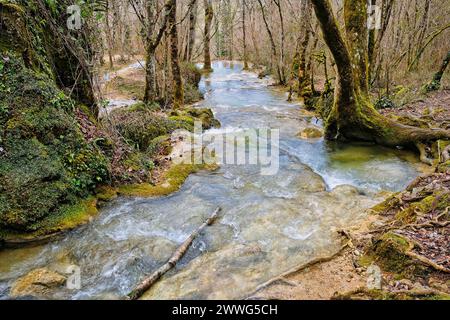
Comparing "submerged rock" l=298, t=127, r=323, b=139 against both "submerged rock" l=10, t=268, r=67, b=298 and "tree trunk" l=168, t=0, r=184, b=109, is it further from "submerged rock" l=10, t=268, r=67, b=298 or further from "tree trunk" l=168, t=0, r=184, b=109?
"submerged rock" l=10, t=268, r=67, b=298

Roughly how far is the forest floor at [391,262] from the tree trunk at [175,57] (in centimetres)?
A: 951

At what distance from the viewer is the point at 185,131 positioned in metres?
10.8

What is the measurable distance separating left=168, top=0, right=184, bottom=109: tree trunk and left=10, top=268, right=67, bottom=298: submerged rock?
31.5ft

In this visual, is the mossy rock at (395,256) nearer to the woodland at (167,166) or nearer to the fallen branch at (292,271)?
the woodland at (167,166)

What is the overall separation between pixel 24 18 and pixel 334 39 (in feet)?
23.2

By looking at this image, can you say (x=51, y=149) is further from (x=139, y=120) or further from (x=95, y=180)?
(x=139, y=120)

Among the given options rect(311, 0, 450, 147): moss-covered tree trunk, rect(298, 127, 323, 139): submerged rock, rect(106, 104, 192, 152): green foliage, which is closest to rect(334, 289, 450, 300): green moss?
rect(311, 0, 450, 147): moss-covered tree trunk

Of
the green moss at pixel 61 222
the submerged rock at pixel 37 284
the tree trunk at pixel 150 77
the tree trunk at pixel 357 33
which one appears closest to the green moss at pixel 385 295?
the submerged rock at pixel 37 284

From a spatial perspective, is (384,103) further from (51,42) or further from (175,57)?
(51,42)

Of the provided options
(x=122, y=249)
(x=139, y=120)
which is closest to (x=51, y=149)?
(x=122, y=249)

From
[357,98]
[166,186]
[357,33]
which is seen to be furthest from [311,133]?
[166,186]

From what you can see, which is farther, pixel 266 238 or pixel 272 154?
pixel 272 154

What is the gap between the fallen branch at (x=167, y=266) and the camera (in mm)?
4180

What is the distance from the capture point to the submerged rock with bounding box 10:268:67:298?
426 centimetres
